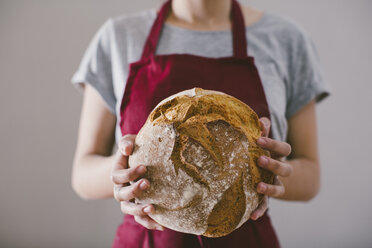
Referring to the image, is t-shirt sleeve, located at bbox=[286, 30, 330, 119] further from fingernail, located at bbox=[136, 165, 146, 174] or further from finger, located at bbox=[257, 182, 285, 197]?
fingernail, located at bbox=[136, 165, 146, 174]

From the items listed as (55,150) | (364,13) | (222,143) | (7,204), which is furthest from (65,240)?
(364,13)

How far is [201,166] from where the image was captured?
0.71 m

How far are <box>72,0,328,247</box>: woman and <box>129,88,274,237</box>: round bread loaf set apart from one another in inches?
8.9

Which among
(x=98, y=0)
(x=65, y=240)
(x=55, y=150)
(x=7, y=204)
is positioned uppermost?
(x=98, y=0)

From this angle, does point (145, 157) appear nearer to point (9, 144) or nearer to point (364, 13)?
point (9, 144)

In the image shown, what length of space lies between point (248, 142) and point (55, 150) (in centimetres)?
162

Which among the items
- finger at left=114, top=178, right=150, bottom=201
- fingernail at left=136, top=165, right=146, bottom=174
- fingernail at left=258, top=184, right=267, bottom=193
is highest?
fingernail at left=136, top=165, right=146, bottom=174

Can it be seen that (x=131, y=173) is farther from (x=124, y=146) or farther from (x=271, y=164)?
(x=271, y=164)

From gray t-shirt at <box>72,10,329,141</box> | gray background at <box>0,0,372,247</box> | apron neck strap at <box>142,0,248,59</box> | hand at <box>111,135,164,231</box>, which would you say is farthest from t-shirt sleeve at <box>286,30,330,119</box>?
gray background at <box>0,0,372,247</box>

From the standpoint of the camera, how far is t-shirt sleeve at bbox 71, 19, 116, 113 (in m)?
1.14

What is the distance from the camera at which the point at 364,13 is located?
2090 millimetres

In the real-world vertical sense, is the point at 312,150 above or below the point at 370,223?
above

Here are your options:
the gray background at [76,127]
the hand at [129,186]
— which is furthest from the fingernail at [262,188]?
the gray background at [76,127]

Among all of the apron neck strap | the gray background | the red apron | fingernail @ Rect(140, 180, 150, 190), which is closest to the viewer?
fingernail @ Rect(140, 180, 150, 190)
